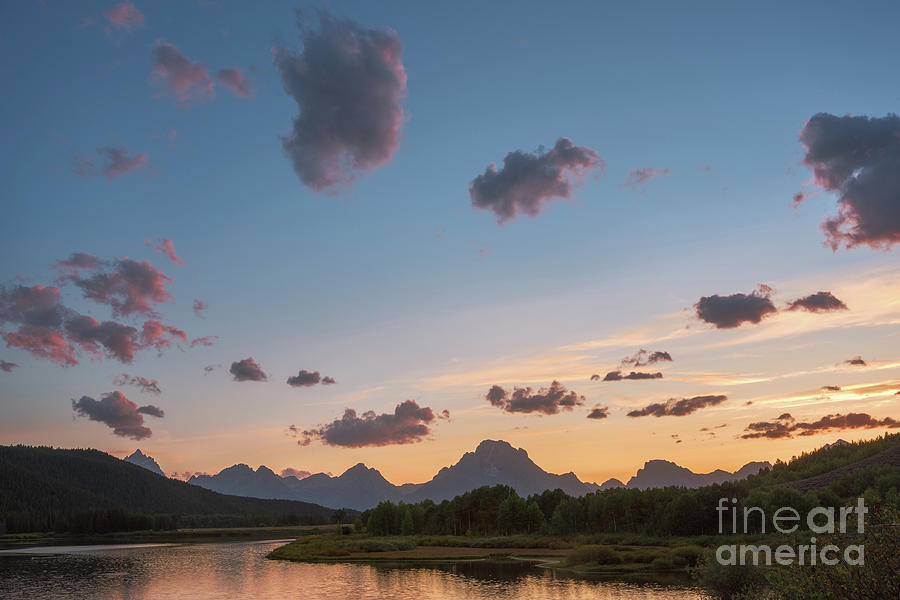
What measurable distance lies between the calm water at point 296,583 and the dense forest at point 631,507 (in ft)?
141

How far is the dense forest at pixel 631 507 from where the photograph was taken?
401ft

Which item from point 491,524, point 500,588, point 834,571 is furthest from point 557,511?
point 834,571

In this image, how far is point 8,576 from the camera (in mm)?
96188

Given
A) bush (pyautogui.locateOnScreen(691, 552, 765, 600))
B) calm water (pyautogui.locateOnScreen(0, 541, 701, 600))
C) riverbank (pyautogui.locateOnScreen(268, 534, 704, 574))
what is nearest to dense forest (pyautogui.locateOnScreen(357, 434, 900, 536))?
riverbank (pyautogui.locateOnScreen(268, 534, 704, 574))

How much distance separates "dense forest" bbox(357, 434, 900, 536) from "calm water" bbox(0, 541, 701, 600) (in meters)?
43.0

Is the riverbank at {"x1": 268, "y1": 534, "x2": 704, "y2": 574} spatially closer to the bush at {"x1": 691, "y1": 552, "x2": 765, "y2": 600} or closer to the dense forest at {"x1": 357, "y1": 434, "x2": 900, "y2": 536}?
the dense forest at {"x1": 357, "y1": 434, "x2": 900, "y2": 536}

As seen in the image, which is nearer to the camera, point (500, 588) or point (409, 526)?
point (500, 588)

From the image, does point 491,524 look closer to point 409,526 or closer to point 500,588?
point 409,526

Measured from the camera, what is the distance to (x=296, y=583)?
3332 inches

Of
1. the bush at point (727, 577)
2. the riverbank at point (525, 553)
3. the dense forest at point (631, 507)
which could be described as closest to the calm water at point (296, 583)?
the riverbank at point (525, 553)

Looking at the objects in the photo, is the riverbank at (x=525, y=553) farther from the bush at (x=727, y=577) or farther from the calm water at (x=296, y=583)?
the bush at (x=727, y=577)

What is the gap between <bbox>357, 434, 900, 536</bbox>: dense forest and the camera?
401 feet

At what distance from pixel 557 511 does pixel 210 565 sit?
266 feet

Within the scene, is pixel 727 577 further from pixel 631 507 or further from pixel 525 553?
pixel 631 507
